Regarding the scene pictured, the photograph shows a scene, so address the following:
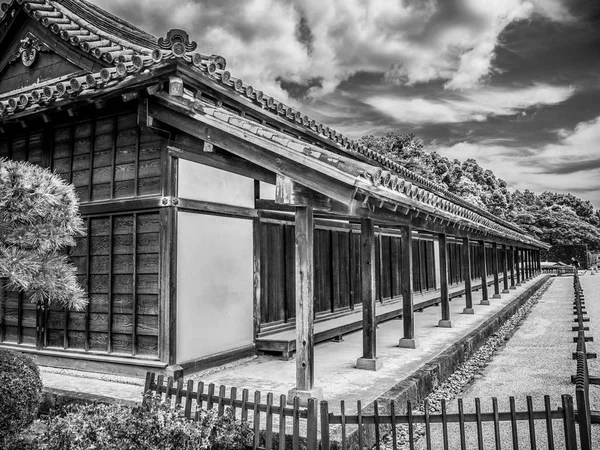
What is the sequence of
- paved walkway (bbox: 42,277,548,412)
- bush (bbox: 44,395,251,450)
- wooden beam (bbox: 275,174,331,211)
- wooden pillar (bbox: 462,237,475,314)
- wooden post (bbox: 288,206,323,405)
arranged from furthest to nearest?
wooden pillar (bbox: 462,237,475,314) → paved walkway (bbox: 42,277,548,412) → wooden post (bbox: 288,206,323,405) → wooden beam (bbox: 275,174,331,211) → bush (bbox: 44,395,251,450)

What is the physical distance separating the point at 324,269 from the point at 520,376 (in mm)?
4336

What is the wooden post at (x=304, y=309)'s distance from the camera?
5.10 metres

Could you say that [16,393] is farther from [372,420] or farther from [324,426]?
[372,420]

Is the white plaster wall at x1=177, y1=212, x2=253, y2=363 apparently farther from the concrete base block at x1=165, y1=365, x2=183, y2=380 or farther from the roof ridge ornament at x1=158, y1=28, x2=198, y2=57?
the roof ridge ornament at x1=158, y1=28, x2=198, y2=57

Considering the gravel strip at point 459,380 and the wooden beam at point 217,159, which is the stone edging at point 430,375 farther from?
the wooden beam at point 217,159

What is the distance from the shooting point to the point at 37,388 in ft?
16.1

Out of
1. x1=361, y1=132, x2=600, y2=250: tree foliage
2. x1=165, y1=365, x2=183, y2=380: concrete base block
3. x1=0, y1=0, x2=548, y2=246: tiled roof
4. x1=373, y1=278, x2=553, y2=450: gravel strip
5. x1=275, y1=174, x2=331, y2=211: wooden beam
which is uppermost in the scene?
x1=361, y1=132, x2=600, y2=250: tree foliage

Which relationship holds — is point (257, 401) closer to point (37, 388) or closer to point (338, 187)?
point (338, 187)

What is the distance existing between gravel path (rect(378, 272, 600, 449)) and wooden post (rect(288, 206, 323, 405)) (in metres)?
1.22

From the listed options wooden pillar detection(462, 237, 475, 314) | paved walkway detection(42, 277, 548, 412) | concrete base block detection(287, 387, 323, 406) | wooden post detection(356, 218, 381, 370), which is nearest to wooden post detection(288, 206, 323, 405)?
concrete base block detection(287, 387, 323, 406)

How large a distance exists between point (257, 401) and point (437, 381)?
3768 millimetres

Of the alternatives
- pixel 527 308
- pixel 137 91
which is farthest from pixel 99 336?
pixel 527 308

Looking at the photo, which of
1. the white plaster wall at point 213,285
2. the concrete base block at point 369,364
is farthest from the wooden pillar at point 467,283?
the white plaster wall at point 213,285

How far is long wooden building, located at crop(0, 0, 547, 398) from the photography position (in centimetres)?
517
